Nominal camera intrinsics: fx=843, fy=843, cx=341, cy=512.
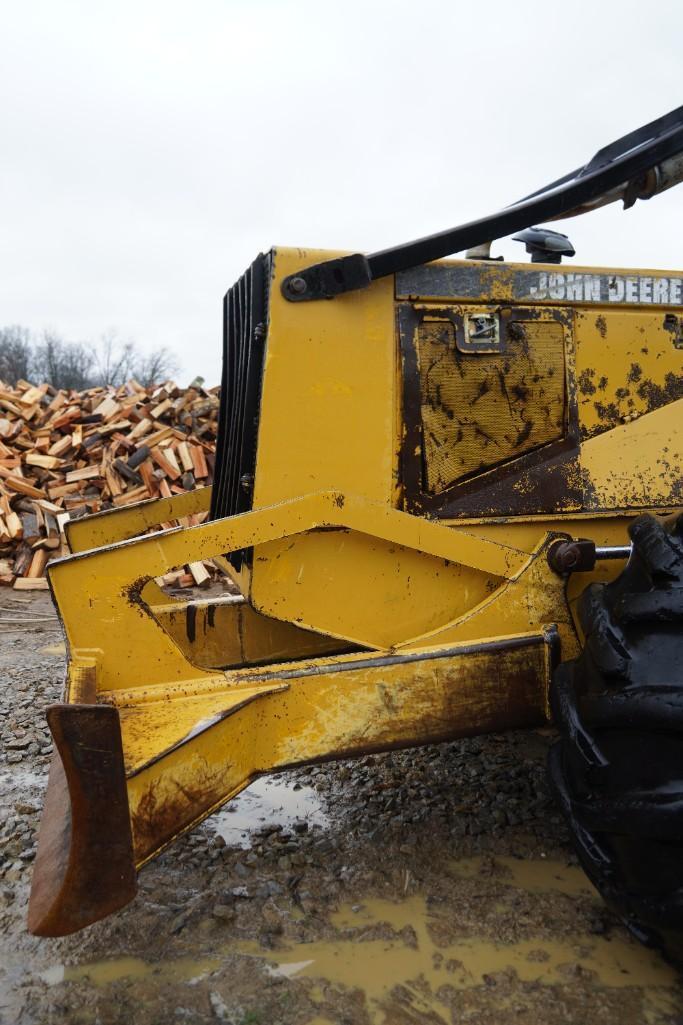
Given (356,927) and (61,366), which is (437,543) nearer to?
(356,927)

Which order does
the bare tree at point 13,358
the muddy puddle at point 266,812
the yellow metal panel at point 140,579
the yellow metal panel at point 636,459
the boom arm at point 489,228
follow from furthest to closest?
the bare tree at point 13,358 < the muddy puddle at point 266,812 < the yellow metal panel at point 636,459 < the boom arm at point 489,228 < the yellow metal panel at point 140,579

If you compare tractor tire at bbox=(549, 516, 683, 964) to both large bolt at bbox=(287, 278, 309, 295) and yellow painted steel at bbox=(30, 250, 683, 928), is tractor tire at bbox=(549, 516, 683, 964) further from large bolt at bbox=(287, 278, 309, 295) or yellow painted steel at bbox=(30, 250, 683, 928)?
large bolt at bbox=(287, 278, 309, 295)

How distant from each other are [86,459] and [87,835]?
313 inches

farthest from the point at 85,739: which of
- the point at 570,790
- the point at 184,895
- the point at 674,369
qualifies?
the point at 674,369

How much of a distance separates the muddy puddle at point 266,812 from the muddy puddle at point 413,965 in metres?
0.61

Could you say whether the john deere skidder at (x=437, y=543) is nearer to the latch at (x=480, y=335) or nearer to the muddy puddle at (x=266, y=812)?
the latch at (x=480, y=335)

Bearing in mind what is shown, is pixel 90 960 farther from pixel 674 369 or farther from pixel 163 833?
pixel 674 369

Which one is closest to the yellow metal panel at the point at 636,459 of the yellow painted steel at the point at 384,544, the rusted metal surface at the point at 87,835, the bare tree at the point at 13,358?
the yellow painted steel at the point at 384,544

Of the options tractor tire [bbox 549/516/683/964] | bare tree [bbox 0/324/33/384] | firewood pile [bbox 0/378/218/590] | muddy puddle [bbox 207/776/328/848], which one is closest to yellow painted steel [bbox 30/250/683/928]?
tractor tire [bbox 549/516/683/964]

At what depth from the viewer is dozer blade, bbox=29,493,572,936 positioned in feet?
5.97

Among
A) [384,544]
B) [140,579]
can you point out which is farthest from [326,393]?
[140,579]

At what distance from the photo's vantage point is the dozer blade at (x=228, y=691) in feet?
5.97

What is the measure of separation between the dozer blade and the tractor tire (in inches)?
13.3

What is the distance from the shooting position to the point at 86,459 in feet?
30.5
